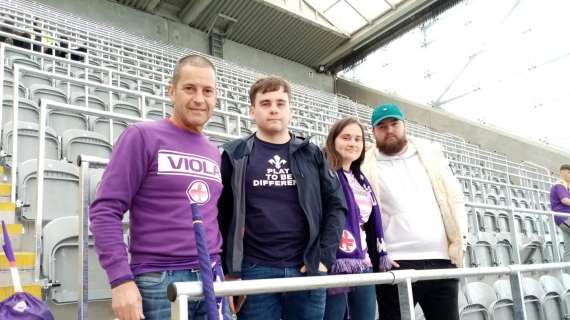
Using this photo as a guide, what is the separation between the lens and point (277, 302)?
1.33 metres

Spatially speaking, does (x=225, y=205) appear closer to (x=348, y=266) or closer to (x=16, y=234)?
(x=348, y=266)

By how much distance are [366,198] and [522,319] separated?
639 millimetres

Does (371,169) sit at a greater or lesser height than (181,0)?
lesser

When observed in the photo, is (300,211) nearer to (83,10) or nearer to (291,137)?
(291,137)

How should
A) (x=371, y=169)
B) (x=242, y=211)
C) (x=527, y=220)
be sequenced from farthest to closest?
1. (x=527, y=220)
2. (x=371, y=169)
3. (x=242, y=211)

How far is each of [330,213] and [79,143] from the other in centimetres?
175

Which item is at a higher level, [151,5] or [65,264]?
[151,5]

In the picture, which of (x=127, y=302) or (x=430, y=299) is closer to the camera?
(x=127, y=302)

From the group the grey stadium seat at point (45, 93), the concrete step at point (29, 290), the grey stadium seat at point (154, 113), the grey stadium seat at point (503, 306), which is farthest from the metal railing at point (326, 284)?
the grey stadium seat at point (45, 93)

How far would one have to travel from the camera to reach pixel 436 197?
5.90ft

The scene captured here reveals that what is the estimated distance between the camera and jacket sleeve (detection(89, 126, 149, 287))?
1005 millimetres

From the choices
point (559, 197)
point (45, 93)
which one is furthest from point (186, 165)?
point (559, 197)

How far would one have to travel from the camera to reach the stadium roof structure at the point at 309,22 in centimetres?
1053

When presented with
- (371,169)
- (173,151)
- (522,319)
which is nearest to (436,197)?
(371,169)
